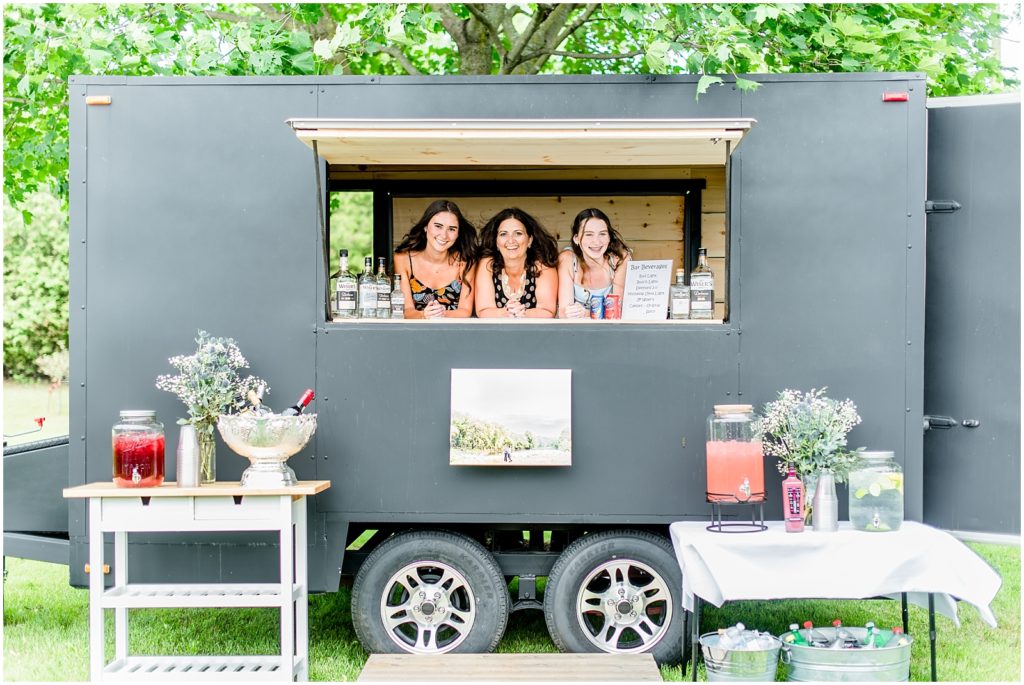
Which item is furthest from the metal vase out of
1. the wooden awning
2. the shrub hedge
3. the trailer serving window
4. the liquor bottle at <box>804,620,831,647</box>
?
the shrub hedge

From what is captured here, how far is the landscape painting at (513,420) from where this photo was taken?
443 centimetres

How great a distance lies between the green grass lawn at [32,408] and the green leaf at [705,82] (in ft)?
42.4

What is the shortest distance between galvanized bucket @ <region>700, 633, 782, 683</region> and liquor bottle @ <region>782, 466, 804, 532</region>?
471mm

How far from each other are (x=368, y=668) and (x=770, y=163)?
2642 millimetres

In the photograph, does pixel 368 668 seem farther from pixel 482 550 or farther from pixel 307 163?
pixel 307 163

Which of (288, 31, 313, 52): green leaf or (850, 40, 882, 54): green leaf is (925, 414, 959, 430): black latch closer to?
(850, 40, 882, 54): green leaf

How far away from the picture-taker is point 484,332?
4.50 meters

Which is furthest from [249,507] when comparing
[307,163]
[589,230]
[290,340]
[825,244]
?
[825,244]

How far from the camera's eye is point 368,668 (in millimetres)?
4195

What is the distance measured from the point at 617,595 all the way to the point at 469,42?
4506 millimetres

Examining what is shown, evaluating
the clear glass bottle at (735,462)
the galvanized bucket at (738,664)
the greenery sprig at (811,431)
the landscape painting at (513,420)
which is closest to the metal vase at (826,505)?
the greenery sprig at (811,431)

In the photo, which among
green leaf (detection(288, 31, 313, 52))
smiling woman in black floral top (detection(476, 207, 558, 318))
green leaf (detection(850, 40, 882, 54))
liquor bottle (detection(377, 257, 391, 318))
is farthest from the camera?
green leaf (detection(288, 31, 313, 52))

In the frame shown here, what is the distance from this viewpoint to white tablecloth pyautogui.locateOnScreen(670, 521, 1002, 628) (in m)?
3.99

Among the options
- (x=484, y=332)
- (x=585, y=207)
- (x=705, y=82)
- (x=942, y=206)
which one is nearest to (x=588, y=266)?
(x=585, y=207)
